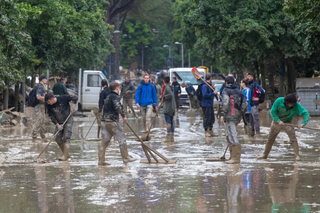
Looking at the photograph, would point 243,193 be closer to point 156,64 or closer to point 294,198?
point 294,198

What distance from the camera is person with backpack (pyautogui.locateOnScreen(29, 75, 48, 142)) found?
41.6 ft

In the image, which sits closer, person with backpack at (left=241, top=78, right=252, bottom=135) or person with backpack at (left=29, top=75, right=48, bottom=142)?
person with backpack at (left=241, top=78, right=252, bottom=135)

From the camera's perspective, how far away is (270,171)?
788cm

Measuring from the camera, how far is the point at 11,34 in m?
14.2

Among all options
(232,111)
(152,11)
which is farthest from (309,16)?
(152,11)

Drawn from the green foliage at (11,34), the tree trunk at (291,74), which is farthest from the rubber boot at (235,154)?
the tree trunk at (291,74)

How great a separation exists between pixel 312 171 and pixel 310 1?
5.83 meters

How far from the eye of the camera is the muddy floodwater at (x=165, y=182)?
5832mm

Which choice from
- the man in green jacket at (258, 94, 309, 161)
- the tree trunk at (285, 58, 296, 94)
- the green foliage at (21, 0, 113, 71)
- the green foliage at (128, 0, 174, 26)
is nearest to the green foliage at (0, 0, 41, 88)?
the green foliage at (21, 0, 113, 71)

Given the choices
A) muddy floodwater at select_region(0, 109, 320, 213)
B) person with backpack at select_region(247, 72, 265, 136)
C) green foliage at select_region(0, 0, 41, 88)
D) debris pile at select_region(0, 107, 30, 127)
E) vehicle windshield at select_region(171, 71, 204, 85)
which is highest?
green foliage at select_region(0, 0, 41, 88)

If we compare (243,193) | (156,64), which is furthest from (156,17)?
(243,193)

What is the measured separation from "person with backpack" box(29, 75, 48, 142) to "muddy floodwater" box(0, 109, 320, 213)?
151cm

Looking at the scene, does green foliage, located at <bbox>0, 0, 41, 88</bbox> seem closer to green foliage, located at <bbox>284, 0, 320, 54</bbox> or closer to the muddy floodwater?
the muddy floodwater

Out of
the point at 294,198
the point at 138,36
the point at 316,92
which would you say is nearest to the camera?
the point at 294,198
